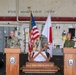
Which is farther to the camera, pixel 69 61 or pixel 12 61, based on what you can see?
pixel 69 61

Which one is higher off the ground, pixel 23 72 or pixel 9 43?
pixel 9 43

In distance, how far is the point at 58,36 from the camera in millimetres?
15133

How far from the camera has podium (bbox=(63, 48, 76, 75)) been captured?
811 centimetres

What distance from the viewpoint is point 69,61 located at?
26.9 ft

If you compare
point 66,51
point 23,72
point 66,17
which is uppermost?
point 66,17

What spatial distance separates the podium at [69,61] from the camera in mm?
8109

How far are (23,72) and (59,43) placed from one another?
639 cm

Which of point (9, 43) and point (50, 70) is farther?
point (50, 70)
